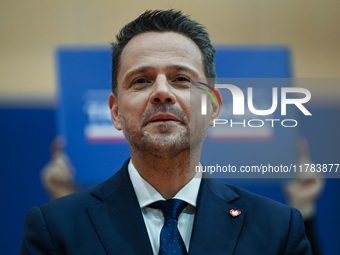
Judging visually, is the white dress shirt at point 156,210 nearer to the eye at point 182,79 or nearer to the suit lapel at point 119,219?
the suit lapel at point 119,219

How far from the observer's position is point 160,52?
208cm

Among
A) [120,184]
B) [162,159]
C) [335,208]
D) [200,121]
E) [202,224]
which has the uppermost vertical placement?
[200,121]

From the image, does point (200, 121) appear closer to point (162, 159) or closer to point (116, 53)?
point (162, 159)

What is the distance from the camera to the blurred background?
3.43 m

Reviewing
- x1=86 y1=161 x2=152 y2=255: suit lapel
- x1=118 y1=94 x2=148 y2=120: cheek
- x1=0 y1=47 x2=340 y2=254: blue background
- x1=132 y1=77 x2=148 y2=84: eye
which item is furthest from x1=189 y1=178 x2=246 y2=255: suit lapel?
x1=0 y1=47 x2=340 y2=254: blue background

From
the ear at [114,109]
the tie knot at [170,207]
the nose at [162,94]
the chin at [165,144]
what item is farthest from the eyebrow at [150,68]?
the tie knot at [170,207]

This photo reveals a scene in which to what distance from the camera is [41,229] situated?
1.82m

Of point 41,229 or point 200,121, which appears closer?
point 41,229

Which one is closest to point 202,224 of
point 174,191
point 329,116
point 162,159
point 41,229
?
point 174,191

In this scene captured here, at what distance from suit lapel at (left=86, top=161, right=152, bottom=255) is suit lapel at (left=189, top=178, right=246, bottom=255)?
0.92 ft

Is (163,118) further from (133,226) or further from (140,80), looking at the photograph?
(133,226)

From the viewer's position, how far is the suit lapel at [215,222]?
5.98ft

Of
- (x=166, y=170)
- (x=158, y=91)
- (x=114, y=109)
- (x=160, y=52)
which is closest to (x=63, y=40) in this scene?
(x=114, y=109)

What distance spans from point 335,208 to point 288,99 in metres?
1.17
